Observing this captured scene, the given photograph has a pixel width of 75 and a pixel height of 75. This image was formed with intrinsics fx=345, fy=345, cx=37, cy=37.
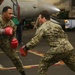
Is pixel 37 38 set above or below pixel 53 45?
above

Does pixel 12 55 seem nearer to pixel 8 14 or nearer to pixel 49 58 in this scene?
pixel 8 14

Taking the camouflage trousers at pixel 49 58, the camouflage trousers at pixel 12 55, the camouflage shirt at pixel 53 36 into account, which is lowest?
the camouflage trousers at pixel 12 55

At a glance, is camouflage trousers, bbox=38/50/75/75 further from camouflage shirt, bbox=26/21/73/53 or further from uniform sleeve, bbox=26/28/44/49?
uniform sleeve, bbox=26/28/44/49

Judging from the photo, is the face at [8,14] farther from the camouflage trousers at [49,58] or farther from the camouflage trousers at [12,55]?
the camouflage trousers at [49,58]

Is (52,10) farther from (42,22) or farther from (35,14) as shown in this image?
(42,22)

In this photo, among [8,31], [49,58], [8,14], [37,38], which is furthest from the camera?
[8,14]

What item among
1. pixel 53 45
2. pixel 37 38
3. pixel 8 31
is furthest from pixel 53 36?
pixel 8 31

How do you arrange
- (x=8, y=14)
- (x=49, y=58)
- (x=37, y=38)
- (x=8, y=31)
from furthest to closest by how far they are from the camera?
1. (x=8, y=14)
2. (x=8, y=31)
3. (x=49, y=58)
4. (x=37, y=38)

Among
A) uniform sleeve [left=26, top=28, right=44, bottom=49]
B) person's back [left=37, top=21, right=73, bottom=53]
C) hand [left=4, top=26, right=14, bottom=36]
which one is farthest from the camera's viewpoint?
hand [left=4, top=26, right=14, bottom=36]

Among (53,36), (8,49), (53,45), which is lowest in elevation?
(8,49)

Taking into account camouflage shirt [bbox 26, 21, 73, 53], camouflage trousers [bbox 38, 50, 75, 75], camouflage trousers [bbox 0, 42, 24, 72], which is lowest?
camouflage trousers [bbox 0, 42, 24, 72]

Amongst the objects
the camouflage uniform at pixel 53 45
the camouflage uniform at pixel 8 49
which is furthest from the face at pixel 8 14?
the camouflage uniform at pixel 53 45

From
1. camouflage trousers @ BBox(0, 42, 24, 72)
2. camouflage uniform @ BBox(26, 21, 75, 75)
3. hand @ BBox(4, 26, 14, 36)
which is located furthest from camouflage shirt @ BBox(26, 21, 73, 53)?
camouflage trousers @ BBox(0, 42, 24, 72)

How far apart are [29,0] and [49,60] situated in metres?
9.42
